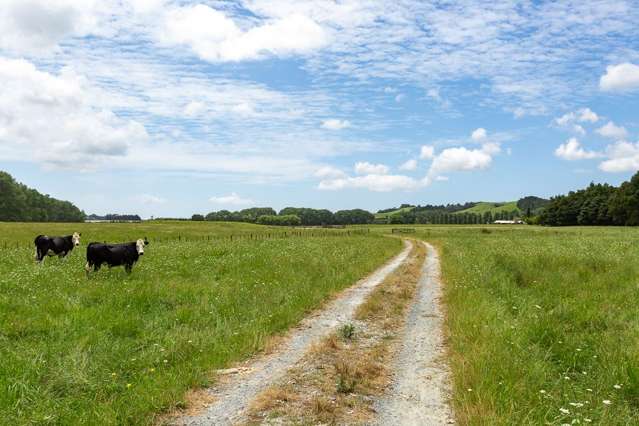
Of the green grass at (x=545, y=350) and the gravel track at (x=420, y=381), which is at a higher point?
the green grass at (x=545, y=350)

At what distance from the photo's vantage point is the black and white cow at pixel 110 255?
1927 cm

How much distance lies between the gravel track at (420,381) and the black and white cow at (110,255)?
42.8 feet

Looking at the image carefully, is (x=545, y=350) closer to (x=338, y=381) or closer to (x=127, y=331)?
(x=338, y=381)

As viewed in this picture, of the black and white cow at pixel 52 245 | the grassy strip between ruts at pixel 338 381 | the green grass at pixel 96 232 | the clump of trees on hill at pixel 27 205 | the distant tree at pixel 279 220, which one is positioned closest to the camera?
the grassy strip between ruts at pixel 338 381

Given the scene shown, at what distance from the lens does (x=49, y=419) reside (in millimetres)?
6395

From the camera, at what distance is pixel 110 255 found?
1942 cm

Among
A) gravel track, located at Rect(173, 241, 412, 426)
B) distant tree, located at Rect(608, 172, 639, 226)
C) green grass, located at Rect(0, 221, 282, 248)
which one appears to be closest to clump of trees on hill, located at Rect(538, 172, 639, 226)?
distant tree, located at Rect(608, 172, 639, 226)

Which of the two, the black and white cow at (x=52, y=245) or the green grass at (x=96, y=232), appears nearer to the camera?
the black and white cow at (x=52, y=245)

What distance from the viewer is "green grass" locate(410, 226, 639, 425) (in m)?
6.85

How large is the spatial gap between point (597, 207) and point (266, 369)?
13870 centimetres

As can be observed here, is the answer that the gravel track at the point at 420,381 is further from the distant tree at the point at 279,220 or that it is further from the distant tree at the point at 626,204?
the distant tree at the point at 279,220

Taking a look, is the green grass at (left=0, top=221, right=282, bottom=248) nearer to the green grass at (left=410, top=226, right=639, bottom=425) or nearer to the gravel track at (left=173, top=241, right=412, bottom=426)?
the gravel track at (left=173, top=241, right=412, bottom=426)

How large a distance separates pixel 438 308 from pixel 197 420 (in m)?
10.5

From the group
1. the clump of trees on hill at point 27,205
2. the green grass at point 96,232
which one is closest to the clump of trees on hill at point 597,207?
the green grass at point 96,232
